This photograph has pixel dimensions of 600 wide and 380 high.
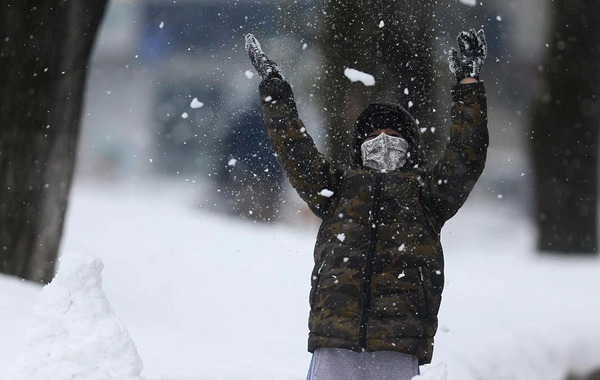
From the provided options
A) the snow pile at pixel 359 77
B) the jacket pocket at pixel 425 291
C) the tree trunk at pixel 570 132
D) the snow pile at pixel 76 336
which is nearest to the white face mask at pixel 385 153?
the jacket pocket at pixel 425 291

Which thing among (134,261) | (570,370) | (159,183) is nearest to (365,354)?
(570,370)

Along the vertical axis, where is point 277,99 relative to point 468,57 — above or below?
below

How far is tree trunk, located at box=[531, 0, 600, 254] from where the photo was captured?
10.8 metres

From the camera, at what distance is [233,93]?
57.2 ft

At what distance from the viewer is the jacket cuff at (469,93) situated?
130 inches

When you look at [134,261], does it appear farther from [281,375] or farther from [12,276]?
[281,375]

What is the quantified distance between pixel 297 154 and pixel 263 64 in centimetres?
47

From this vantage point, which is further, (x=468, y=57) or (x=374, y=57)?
(x=374, y=57)

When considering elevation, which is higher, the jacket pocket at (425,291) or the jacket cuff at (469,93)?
the jacket cuff at (469,93)

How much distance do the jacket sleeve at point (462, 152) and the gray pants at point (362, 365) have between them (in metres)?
0.58

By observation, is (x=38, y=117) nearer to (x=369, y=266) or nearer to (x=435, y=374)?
(x=369, y=266)

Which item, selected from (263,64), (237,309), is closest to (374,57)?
(237,309)

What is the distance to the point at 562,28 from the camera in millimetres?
11023

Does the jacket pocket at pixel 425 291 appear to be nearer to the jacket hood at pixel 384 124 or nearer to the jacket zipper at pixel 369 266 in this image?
the jacket zipper at pixel 369 266
